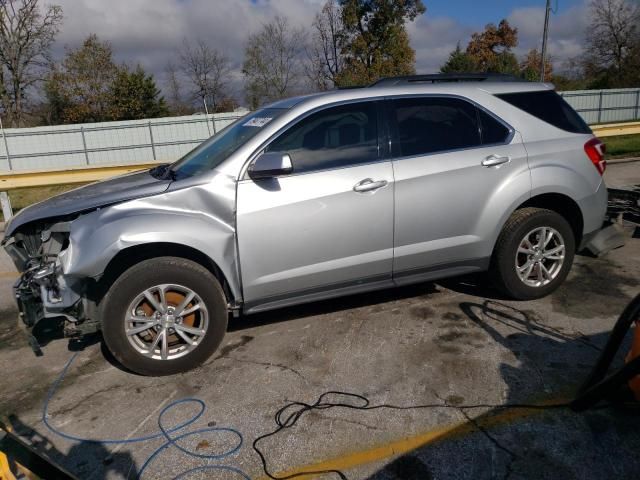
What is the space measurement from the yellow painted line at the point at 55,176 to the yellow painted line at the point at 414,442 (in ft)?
24.6

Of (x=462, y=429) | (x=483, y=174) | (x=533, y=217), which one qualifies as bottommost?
(x=462, y=429)

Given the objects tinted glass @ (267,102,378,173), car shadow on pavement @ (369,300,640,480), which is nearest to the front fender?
tinted glass @ (267,102,378,173)

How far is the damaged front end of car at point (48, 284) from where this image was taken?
342 cm

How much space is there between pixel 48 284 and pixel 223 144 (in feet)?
5.46

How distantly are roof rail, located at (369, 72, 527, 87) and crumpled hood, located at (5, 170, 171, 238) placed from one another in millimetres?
2004

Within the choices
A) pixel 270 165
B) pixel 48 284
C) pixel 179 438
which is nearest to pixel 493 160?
pixel 270 165

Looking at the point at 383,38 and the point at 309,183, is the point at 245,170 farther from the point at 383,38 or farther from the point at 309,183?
the point at 383,38

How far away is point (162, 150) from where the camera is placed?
75.6ft

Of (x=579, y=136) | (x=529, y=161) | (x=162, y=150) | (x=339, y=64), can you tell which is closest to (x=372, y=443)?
(x=529, y=161)

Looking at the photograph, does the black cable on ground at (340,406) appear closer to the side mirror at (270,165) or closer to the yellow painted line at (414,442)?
the yellow painted line at (414,442)

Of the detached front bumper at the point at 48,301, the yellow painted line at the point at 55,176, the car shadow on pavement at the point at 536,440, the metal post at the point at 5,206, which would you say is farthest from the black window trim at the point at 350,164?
the metal post at the point at 5,206

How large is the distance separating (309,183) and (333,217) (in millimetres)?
305

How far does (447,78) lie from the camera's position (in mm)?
4535

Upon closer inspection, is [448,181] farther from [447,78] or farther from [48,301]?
[48,301]
